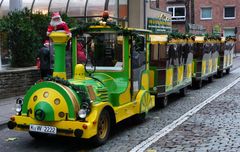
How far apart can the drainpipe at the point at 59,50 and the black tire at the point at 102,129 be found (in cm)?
102

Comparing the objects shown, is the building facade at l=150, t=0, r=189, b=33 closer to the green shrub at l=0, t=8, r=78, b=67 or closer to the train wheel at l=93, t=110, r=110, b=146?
the green shrub at l=0, t=8, r=78, b=67

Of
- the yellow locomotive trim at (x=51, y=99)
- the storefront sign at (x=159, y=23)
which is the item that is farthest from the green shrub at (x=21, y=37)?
the storefront sign at (x=159, y=23)

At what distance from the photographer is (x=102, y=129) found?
791 centimetres

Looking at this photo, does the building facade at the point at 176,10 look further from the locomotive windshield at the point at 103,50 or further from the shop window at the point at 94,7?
the locomotive windshield at the point at 103,50

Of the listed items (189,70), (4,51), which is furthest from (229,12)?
(4,51)

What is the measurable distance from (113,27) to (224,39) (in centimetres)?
1431

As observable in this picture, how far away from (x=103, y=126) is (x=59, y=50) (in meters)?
1.58

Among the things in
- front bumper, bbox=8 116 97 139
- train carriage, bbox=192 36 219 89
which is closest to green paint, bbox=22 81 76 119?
front bumper, bbox=8 116 97 139

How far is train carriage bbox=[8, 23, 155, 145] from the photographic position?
735cm

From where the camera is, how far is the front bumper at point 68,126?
7164mm

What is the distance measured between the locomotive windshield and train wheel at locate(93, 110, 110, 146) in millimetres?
1465

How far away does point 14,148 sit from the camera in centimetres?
767

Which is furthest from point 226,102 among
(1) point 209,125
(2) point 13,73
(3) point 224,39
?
(3) point 224,39

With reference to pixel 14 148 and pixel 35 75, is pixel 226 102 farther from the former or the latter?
pixel 14 148
